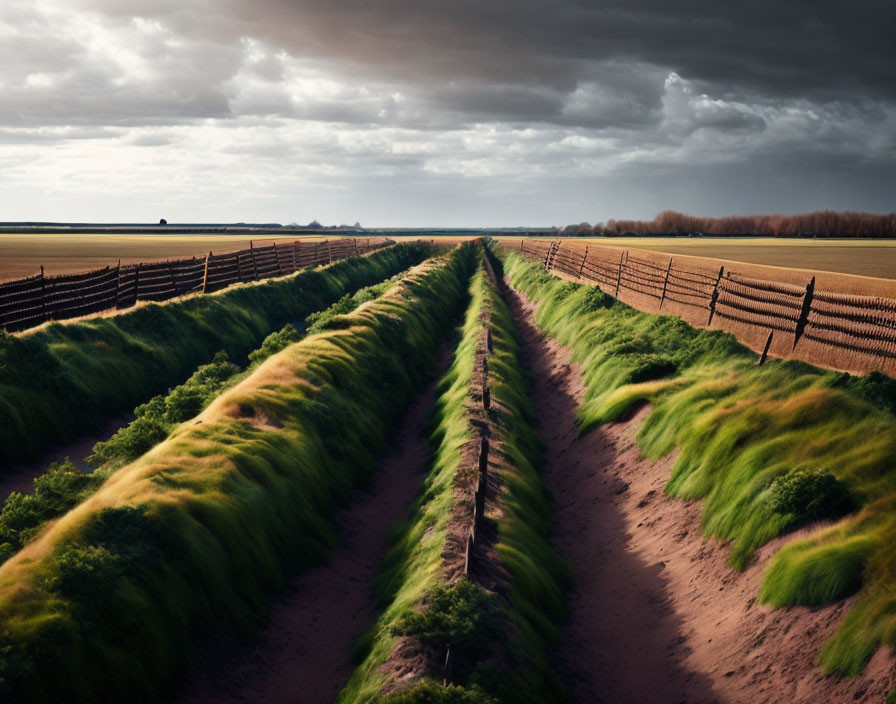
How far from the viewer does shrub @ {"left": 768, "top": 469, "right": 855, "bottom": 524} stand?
27.9 ft

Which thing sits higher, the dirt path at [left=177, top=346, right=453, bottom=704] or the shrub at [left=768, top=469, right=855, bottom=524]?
the shrub at [left=768, top=469, right=855, bottom=524]

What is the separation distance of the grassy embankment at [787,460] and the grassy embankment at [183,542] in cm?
572

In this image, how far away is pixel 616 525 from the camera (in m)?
11.8

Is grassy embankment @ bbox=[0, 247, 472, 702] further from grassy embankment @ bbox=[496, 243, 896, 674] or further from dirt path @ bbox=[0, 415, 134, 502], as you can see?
grassy embankment @ bbox=[496, 243, 896, 674]

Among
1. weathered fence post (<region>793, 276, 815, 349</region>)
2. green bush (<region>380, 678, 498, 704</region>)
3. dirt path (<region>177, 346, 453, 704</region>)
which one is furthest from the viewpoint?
weathered fence post (<region>793, 276, 815, 349</region>)

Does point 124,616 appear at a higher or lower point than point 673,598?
higher

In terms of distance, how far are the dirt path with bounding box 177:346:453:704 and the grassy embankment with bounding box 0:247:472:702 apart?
0.30 m

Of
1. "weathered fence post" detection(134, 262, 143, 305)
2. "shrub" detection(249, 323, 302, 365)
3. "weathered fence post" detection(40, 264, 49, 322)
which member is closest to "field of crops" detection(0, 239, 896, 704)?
"shrub" detection(249, 323, 302, 365)

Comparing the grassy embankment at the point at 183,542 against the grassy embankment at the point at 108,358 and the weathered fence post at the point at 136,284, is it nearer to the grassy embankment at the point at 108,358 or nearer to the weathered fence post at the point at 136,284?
the grassy embankment at the point at 108,358

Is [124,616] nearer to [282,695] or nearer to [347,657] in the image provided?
[282,695]

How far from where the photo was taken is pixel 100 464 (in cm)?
1240

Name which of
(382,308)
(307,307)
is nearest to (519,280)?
(307,307)

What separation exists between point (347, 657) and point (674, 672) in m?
3.69

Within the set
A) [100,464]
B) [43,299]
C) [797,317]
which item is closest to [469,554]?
[100,464]
